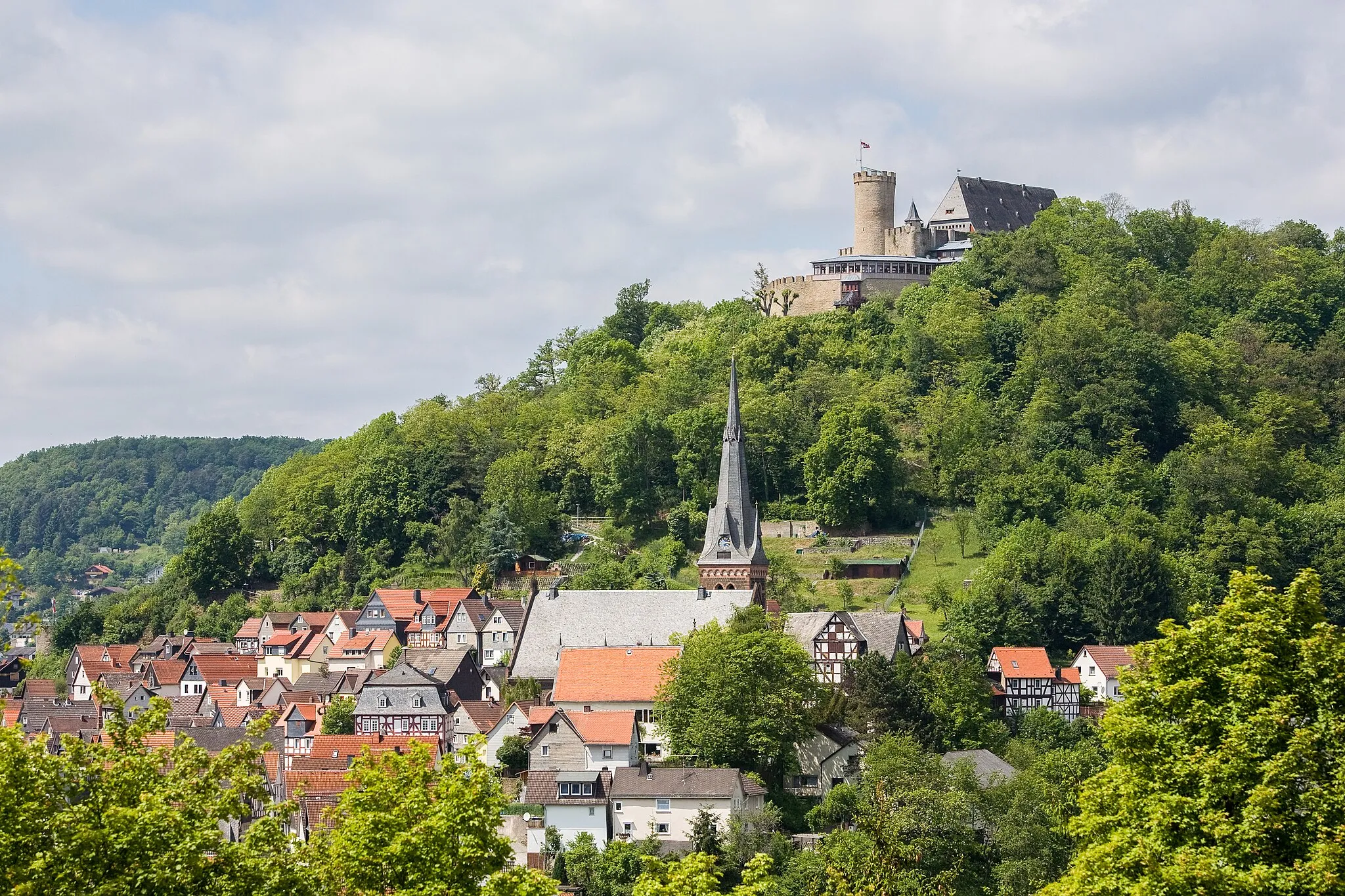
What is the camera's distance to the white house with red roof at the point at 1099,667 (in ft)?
238

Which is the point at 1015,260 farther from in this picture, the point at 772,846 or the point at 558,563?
the point at 772,846

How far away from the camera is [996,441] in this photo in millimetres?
96062

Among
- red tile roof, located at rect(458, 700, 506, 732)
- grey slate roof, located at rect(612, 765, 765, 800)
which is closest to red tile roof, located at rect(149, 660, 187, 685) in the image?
red tile roof, located at rect(458, 700, 506, 732)

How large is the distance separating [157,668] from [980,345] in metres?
47.7

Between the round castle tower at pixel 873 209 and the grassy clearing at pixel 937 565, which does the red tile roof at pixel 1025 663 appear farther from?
the round castle tower at pixel 873 209

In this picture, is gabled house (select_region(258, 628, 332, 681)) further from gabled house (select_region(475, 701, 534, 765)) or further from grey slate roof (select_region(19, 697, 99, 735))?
gabled house (select_region(475, 701, 534, 765))

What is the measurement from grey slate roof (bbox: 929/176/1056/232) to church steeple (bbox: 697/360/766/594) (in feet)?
159

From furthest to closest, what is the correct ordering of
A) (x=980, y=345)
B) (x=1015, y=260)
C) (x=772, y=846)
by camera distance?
(x=1015, y=260)
(x=980, y=345)
(x=772, y=846)

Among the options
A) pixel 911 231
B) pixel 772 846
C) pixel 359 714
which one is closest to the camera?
pixel 772 846

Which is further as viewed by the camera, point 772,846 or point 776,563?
point 776,563

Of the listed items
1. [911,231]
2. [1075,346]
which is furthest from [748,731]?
[911,231]

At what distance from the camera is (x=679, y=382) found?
11012cm

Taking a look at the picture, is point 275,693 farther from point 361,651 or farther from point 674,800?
point 674,800

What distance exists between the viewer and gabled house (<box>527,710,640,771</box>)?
59000 mm
